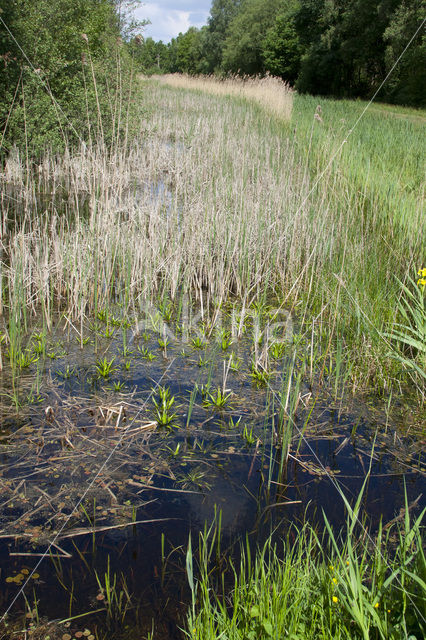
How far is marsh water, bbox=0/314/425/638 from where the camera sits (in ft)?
5.55

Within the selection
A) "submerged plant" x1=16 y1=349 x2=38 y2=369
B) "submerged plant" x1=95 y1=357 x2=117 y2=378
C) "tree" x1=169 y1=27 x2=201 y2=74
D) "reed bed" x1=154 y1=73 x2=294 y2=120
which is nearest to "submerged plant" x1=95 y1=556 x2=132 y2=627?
"submerged plant" x1=95 y1=357 x2=117 y2=378

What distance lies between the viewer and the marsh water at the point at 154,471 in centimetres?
169

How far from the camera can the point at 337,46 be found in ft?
103

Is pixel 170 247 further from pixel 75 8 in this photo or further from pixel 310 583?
pixel 75 8

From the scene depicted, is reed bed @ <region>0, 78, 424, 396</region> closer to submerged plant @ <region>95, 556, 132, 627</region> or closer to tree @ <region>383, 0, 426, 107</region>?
submerged plant @ <region>95, 556, 132, 627</region>

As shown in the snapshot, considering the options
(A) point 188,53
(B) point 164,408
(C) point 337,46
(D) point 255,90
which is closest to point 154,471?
(B) point 164,408

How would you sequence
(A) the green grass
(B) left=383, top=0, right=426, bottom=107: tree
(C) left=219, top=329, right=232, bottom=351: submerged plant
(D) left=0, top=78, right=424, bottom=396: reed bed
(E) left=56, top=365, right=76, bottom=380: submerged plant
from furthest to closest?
(B) left=383, top=0, right=426, bottom=107: tree
(C) left=219, top=329, right=232, bottom=351: submerged plant
(D) left=0, top=78, right=424, bottom=396: reed bed
(E) left=56, top=365, right=76, bottom=380: submerged plant
(A) the green grass

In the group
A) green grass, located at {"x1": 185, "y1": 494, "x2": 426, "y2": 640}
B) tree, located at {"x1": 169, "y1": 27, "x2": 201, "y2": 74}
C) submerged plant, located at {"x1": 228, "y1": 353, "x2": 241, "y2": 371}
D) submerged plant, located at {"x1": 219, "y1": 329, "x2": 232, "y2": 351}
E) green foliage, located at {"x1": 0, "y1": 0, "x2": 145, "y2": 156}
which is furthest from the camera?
tree, located at {"x1": 169, "y1": 27, "x2": 201, "y2": 74}

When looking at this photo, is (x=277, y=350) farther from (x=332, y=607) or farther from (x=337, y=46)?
(x=337, y=46)

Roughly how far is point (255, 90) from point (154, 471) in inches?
679

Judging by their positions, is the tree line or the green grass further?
the tree line

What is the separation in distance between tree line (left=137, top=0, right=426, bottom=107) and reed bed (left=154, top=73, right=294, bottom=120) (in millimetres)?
2174

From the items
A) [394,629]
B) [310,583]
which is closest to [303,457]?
[310,583]

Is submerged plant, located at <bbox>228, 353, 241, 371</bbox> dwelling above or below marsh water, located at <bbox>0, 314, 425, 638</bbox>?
above
